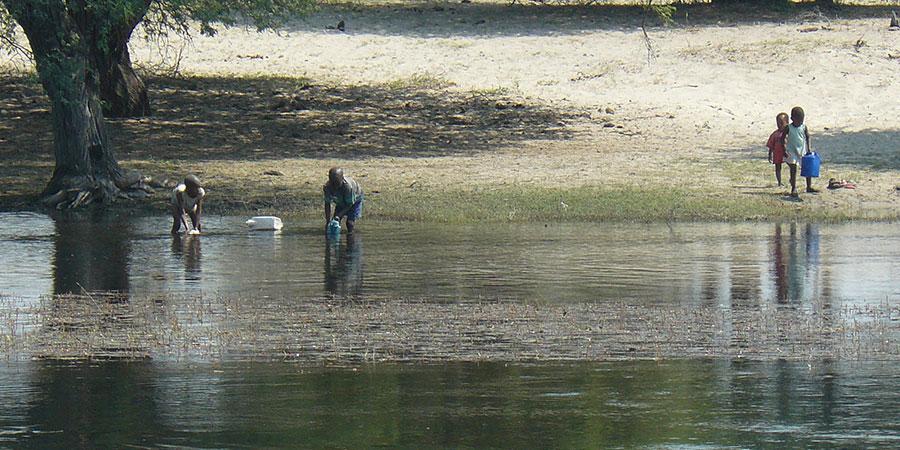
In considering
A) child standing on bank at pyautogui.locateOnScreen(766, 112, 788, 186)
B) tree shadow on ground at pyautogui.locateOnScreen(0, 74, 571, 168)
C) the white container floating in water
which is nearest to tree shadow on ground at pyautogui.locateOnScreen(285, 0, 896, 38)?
tree shadow on ground at pyautogui.locateOnScreen(0, 74, 571, 168)

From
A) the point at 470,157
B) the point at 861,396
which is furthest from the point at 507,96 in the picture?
the point at 861,396

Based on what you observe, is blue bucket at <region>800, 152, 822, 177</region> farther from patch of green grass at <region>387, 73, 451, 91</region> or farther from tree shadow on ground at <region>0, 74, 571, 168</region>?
patch of green grass at <region>387, 73, 451, 91</region>

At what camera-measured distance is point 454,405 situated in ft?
25.0

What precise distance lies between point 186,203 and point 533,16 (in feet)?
68.6

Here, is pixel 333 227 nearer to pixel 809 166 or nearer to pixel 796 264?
pixel 796 264

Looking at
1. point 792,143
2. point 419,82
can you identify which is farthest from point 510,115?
point 792,143

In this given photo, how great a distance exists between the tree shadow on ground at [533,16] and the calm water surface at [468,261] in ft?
56.0

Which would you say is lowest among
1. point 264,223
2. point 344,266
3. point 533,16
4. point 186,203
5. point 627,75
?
point 344,266

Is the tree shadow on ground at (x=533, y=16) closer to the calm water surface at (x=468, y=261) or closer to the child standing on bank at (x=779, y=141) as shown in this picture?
the child standing on bank at (x=779, y=141)

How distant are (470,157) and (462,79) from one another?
668cm

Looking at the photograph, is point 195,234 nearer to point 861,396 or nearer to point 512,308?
point 512,308

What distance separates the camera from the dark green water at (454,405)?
7.01 m

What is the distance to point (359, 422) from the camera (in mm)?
7320

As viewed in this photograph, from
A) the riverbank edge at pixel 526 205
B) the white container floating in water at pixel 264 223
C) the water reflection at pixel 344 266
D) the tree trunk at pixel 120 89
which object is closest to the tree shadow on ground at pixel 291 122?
the tree trunk at pixel 120 89
